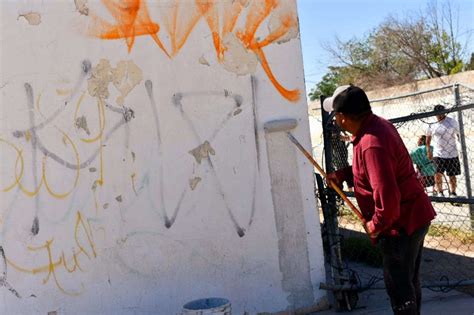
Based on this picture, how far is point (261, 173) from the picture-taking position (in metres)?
4.40

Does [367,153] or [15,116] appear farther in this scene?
[15,116]

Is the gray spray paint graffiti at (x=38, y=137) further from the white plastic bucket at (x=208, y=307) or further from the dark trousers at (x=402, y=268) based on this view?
the dark trousers at (x=402, y=268)

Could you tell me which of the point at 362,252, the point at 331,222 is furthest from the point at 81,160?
the point at 362,252

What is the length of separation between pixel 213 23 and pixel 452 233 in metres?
4.27

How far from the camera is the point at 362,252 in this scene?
614 cm

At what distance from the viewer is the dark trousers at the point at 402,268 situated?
3.22 metres

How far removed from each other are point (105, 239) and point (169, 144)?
87 centimetres

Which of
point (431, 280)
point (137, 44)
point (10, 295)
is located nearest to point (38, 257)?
point (10, 295)

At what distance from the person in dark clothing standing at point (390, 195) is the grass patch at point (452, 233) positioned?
349 cm

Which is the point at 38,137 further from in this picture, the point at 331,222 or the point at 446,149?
the point at 446,149

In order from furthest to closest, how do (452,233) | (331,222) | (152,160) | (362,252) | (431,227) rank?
(431,227) < (452,233) < (362,252) < (331,222) < (152,160)

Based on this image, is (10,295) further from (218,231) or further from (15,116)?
(218,231)

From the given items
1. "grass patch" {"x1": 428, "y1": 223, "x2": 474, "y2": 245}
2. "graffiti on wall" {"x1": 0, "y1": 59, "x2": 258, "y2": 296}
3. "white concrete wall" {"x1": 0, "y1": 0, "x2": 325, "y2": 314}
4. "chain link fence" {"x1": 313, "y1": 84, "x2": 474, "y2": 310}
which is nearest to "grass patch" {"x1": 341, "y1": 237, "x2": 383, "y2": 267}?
"chain link fence" {"x1": 313, "y1": 84, "x2": 474, "y2": 310}

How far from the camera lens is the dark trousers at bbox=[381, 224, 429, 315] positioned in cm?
322
